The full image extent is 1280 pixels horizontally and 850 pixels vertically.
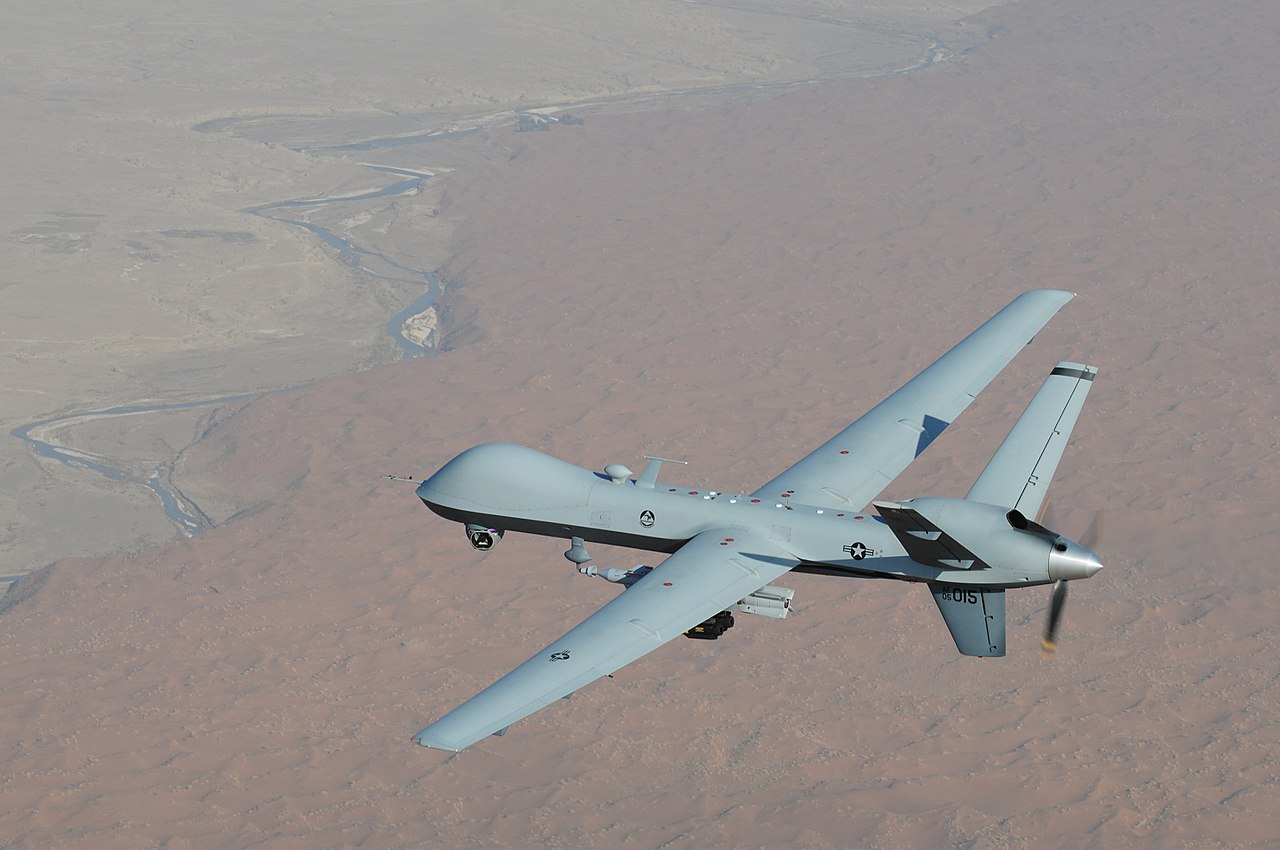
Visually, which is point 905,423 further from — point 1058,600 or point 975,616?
point 1058,600

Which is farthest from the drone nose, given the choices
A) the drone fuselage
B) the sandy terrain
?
the sandy terrain

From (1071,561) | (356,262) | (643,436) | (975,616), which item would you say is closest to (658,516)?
(975,616)

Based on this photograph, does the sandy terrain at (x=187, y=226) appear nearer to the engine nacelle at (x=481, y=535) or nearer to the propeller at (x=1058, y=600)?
the engine nacelle at (x=481, y=535)

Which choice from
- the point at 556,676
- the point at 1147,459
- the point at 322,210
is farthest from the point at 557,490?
the point at 322,210

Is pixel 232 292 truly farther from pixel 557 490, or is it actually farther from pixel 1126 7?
pixel 1126 7

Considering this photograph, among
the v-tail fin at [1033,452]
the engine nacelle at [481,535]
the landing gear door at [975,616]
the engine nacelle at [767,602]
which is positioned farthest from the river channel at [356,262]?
the landing gear door at [975,616]

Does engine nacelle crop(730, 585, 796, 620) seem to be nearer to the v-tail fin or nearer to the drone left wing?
the drone left wing
